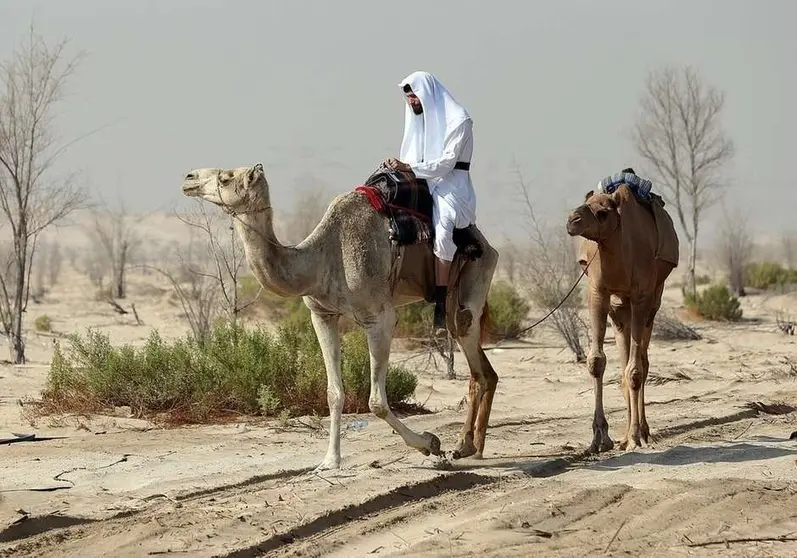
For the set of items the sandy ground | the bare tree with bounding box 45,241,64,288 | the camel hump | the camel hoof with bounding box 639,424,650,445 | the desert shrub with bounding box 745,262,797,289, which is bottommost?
the sandy ground

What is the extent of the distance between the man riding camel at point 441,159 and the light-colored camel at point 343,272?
0.60 ft

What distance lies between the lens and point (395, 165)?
30.8 ft

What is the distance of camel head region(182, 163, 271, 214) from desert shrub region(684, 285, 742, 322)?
21394 millimetres

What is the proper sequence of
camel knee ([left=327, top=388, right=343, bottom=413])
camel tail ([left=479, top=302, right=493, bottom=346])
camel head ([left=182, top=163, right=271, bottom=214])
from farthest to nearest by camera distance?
camel tail ([left=479, top=302, right=493, bottom=346]), camel knee ([left=327, top=388, right=343, bottom=413]), camel head ([left=182, top=163, right=271, bottom=214])

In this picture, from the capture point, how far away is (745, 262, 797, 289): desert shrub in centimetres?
4094

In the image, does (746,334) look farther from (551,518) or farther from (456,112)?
(551,518)

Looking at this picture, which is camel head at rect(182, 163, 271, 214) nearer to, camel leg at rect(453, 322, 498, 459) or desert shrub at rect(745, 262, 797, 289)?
camel leg at rect(453, 322, 498, 459)

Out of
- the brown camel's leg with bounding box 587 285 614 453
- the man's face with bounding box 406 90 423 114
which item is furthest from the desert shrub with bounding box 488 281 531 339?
the man's face with bounding box 406 90 423 114

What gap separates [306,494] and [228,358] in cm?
529

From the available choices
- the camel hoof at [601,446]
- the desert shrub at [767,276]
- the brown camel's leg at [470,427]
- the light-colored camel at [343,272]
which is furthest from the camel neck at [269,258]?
the desert shrub at [767,276]

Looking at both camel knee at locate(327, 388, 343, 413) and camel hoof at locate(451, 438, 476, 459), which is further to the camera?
camel hoof at locate(451, 438, 476, 459)

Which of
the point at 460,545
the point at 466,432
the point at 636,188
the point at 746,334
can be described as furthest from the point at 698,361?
the point at 460,545

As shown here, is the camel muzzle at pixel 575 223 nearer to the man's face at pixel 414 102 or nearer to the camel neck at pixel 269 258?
the man's face at pixel 414 102

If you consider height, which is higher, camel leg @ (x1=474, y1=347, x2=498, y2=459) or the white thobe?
the white thobe
